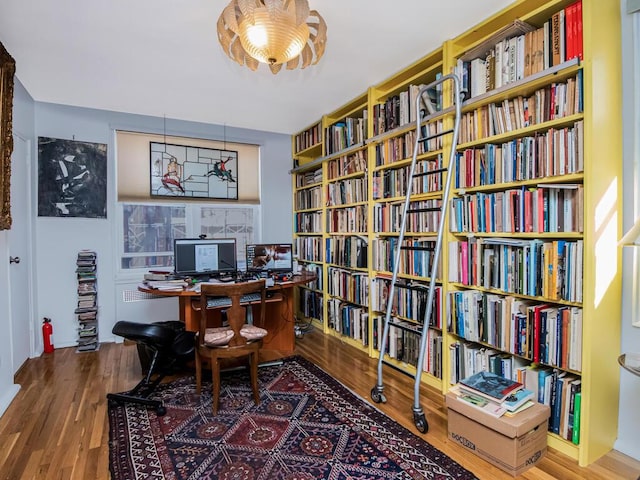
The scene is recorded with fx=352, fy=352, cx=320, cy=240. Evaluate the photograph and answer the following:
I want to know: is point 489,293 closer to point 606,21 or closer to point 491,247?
point 491,247

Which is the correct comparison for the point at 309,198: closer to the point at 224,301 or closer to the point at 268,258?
the point at 268,258

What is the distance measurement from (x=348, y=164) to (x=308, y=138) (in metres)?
0.99

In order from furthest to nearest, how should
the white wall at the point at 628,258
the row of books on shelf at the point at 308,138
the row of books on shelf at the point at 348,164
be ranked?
the row of books on shelf at the point at 308,138 < the row of books on shelf at the point at 348,164 < the white wall at the point at 628,258

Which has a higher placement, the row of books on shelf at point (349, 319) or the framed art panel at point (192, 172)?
the framed art panel at point (192, 172)

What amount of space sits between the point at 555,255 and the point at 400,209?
1.30 m

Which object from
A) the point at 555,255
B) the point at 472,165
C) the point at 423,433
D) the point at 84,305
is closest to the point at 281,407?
the point at 423,433

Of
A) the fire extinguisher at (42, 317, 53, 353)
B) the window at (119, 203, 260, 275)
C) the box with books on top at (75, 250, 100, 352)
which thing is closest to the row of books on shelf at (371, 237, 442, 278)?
the window at (119, 203, 260, 275)

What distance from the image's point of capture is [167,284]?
9.54 feet

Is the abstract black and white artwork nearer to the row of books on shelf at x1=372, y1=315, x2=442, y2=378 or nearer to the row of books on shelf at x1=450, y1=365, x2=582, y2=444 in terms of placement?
the row of books on shelf at x1=372, y1=315, x2=442, y2=378

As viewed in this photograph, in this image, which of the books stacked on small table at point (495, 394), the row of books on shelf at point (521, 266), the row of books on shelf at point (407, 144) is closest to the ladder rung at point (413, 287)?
the row of books on shelf at point (521, 266)

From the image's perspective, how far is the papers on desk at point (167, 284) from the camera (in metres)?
2.76

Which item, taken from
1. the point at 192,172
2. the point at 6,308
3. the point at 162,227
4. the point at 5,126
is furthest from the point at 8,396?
the point at 192,172

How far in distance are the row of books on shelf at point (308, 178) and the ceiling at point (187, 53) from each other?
80cm

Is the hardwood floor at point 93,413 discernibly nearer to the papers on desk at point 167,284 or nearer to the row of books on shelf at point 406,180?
the papers on desk at point 167,284
